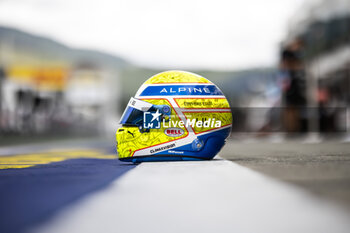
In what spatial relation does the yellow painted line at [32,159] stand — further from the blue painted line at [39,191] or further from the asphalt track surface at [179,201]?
the asphalt track surface at [179,201]

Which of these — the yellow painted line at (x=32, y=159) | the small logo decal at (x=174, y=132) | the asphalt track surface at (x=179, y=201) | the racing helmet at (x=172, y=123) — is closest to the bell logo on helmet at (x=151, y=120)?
the racing helmet at (x=172, y=123)

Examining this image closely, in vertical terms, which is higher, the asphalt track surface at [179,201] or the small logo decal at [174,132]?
the small logo decal at [174,132]

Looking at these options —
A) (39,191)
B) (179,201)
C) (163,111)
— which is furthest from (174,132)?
(179,201)

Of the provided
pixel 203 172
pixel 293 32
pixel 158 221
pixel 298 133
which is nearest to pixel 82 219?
pixel 158 221

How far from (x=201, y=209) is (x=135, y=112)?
3457 millimetres

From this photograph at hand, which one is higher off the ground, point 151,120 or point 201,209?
point 151,120

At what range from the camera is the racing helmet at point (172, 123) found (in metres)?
6.24

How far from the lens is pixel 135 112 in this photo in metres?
6.32

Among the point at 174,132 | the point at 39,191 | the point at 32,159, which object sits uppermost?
the point at 174,132

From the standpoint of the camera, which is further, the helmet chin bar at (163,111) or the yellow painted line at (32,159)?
the yellow painted line at (32,159)

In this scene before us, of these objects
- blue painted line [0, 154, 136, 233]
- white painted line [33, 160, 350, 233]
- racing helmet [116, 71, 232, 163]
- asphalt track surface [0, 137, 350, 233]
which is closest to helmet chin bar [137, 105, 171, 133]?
racing helmet [116, 71, 232, 163]

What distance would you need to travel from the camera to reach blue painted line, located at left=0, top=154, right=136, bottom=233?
277cm

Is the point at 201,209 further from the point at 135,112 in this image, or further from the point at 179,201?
the point at 135,112

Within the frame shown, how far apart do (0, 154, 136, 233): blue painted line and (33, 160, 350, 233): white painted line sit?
130 millimetres
